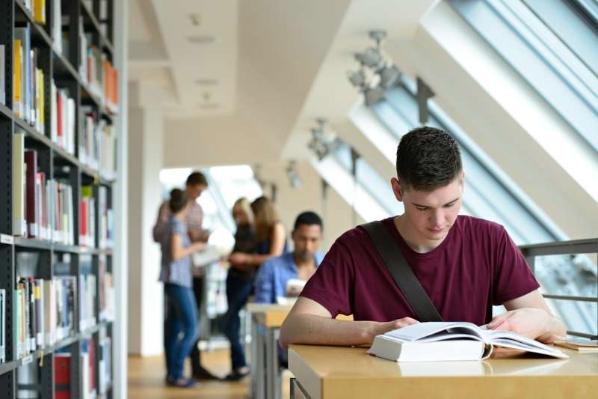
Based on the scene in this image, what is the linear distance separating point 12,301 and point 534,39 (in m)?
2.98

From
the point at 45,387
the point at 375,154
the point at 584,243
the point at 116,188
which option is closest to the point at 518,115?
the point at 584,243

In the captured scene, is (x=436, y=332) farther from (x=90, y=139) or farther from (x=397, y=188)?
(x=90, y=139)

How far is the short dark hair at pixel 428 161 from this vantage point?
6.70ft

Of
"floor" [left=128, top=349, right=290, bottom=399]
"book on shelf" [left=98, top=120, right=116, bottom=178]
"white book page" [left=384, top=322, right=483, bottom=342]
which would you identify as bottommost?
"floor" [left=128, top=349, right=290, bottom=399]

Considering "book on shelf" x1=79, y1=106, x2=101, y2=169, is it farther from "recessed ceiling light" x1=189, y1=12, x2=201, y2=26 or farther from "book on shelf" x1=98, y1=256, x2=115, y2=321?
"recessed ceiling light" x1=189, y1=12, x2=201, y2=26

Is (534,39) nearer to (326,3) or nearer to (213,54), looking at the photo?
(326,3)

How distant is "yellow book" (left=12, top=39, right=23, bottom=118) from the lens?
119 inches

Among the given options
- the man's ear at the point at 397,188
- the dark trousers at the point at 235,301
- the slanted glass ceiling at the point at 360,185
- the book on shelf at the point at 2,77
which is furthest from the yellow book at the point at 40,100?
the slanted glass ceiling at the point at 360,185

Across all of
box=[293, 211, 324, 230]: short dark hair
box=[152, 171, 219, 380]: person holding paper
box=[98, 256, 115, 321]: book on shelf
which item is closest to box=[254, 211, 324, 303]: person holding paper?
box=[293, 211, 324, 230]: short dark hair

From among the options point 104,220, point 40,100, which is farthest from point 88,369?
point 40,100

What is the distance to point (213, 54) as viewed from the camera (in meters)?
7.89

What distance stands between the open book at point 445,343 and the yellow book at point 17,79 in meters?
1.70

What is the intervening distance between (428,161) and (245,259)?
4.83 meters

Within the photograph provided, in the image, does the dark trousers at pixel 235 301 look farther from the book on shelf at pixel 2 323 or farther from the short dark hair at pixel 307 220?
the book on shelf at pixel 2 323
